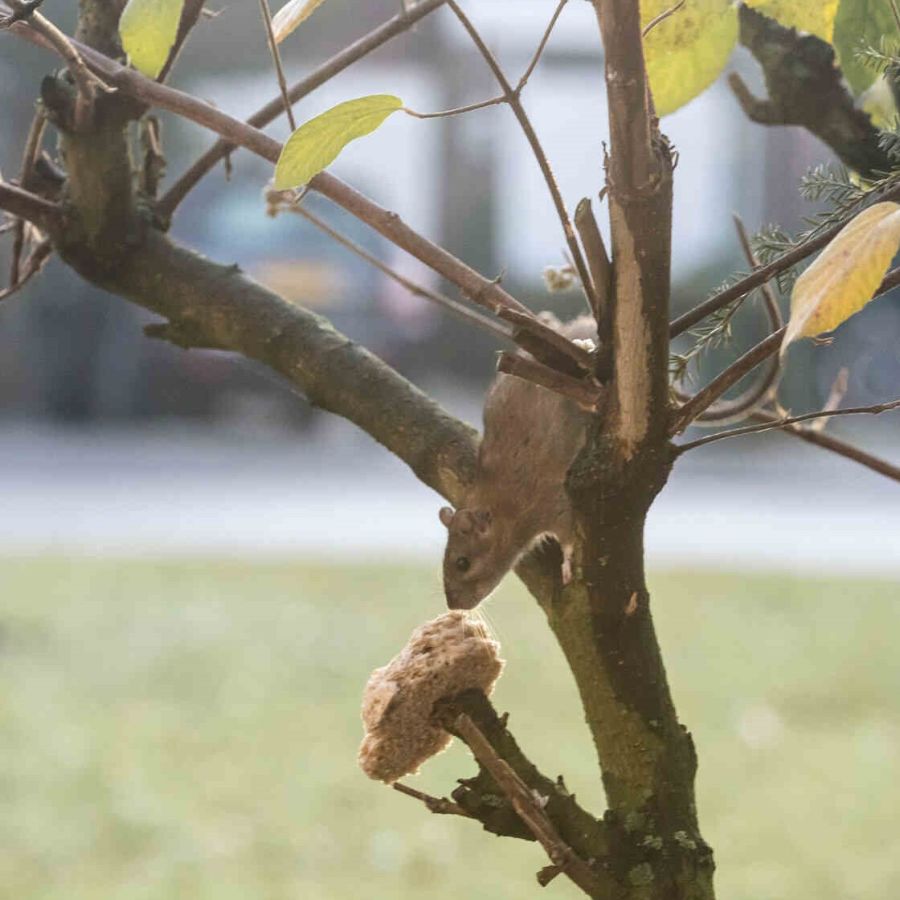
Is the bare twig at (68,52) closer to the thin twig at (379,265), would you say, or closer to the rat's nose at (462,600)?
the thin twig at (379,265)

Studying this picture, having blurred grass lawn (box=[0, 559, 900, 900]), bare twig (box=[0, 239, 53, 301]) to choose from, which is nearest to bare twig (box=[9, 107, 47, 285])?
bare twig (box=[0, 239, 53, 301])

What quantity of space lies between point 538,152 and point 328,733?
1683 millimetres

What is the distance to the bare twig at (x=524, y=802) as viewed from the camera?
1.17 ft

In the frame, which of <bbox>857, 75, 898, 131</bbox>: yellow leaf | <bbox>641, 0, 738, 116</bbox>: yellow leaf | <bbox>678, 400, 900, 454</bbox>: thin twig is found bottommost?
<bbox>678, 400, 900, 454</bbox>: thin twig

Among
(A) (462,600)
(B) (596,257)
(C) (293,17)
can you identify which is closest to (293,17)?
(C) (293,17)

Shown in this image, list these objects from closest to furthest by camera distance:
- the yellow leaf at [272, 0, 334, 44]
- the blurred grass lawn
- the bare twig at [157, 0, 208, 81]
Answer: the yellow leaf at [272, 0, 334, 44] < the bare twig at [157, 0, 208, 81] < the blurred grass lawn

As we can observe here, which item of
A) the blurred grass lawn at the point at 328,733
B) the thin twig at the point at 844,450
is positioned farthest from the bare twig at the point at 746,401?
the blurred grass lawn at the point at 328,733

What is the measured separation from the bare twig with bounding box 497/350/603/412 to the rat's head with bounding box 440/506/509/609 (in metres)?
0.12

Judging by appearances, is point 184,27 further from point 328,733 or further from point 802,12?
point 328,733

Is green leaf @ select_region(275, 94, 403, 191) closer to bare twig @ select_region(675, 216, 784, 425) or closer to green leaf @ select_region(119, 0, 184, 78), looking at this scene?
green leaf @ select_region(119, 0, 184, 78)

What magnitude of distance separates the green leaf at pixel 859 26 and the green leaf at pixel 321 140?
0.17 meters

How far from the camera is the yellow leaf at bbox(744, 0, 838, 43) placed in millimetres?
436

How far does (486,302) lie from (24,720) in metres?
1.78

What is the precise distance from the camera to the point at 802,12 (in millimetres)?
438
